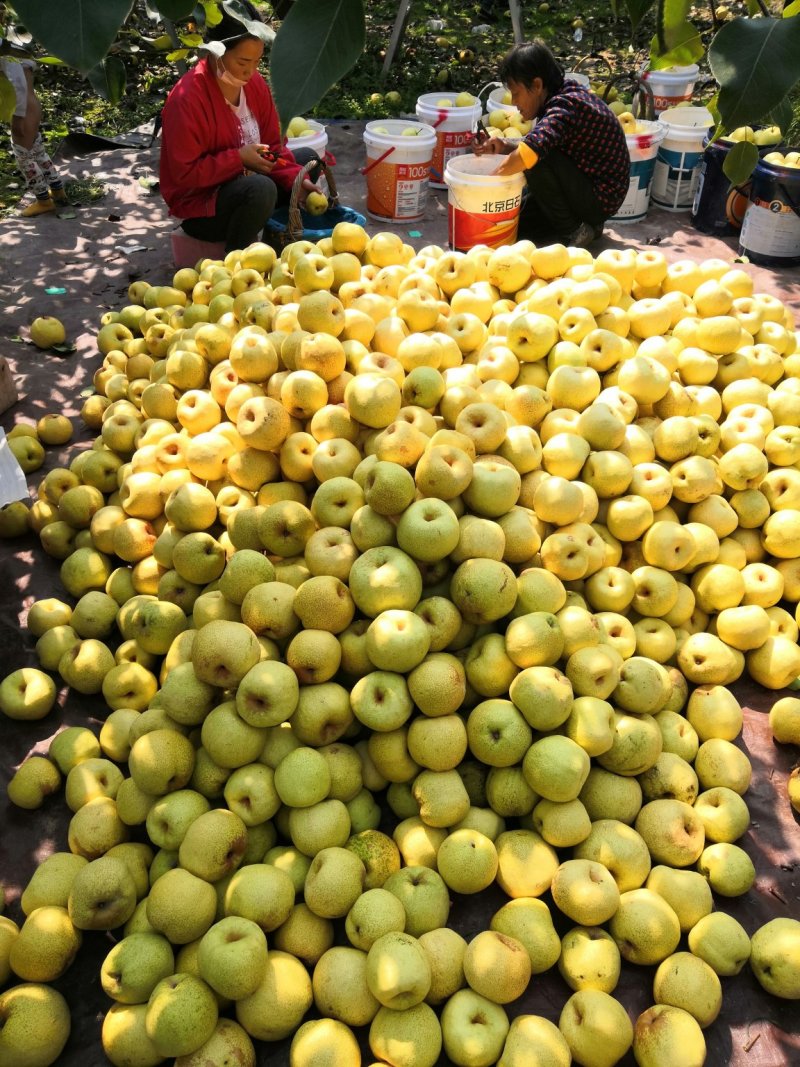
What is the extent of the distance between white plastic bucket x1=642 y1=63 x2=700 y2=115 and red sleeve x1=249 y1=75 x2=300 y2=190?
15.9 ft

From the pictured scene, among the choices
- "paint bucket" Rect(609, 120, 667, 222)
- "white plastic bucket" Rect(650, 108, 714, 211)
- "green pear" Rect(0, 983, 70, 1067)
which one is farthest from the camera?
"white plastic bucket" Rect(650, 108, 714, 211)

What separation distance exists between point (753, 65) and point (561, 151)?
665cm

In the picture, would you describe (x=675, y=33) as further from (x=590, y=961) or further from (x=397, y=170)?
(x=397, y=170)

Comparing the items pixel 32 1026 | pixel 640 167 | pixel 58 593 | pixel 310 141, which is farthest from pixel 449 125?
pixel 32 1026

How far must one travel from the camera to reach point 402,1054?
6.55ft

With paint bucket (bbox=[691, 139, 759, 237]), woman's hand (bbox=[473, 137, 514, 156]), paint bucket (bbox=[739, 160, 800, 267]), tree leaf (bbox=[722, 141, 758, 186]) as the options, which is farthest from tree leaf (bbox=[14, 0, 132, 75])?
paint bucket (bbox=[691, 139, 759, 237])

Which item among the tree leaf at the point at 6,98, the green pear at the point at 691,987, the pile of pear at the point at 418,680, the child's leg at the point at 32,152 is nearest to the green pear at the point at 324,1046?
the pile of pear at the point at 418,680

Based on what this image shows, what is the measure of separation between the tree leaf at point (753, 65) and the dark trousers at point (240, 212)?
5.85 m

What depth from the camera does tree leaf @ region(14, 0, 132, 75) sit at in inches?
22.7

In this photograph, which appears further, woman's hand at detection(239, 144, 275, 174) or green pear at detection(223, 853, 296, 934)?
woman's hand at detection(239, 144, 275, 174)

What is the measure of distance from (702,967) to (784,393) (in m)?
2.49

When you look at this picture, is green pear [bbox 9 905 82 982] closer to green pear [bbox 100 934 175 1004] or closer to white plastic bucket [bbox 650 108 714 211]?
green pear [bbox 100 934 175 1004]

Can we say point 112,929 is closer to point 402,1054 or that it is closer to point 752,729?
point 402,1054

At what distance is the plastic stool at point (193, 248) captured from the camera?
653cm
